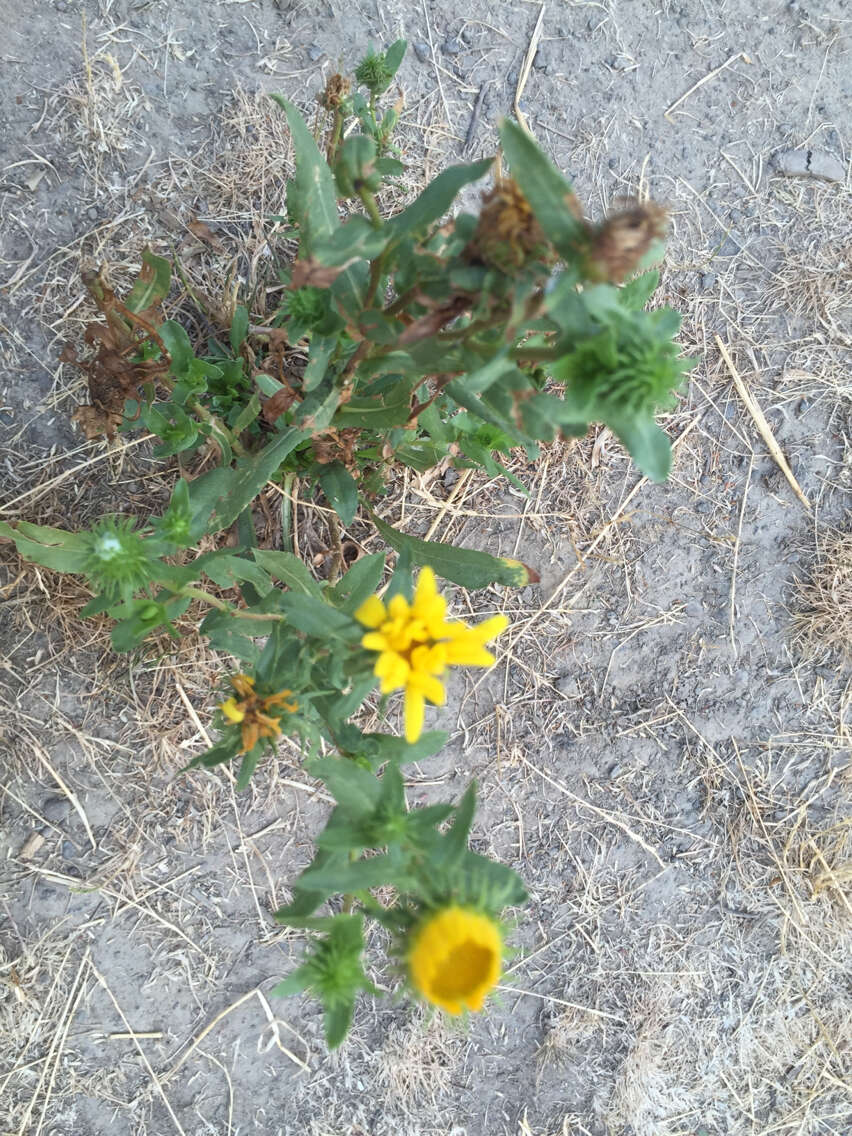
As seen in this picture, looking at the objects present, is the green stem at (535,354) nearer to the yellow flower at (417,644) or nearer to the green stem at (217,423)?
the yellow flower at (417,644)

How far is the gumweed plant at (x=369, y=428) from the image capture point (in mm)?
1328

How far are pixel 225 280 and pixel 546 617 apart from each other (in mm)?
1596

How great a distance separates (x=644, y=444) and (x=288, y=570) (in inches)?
44.2

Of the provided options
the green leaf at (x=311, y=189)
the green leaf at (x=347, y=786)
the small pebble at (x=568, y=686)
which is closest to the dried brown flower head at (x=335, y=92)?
the green leaf at (x=311, y=189)

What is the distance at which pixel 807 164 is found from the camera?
3264mm

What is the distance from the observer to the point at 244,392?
102 inches

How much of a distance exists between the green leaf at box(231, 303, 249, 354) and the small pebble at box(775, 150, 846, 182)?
2148 mm

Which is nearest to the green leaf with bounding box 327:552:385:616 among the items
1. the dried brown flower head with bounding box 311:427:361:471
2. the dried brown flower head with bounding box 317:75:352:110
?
the dried brown flower head with bounding box 311:427:361:471

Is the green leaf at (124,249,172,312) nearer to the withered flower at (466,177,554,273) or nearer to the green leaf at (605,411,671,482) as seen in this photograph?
the withered flower at (466,177,554,273)

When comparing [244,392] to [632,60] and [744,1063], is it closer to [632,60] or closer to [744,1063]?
[632,60]

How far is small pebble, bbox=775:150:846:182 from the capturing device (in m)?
3.26

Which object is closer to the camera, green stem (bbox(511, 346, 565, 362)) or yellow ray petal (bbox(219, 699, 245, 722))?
green stem (bbox(511, 346, 565, 362))

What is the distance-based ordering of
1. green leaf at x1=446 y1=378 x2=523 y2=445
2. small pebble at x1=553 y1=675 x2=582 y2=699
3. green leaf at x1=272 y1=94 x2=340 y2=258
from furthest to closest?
small pebble at x1=553 y1=675 x2=582 y2=699
green leaf at x1=446 y1=378 x2=523 y2=445
green leaf at x1=272 y1=94 x2=340 y2=258

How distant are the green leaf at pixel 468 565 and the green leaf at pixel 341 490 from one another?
0.59 ft
